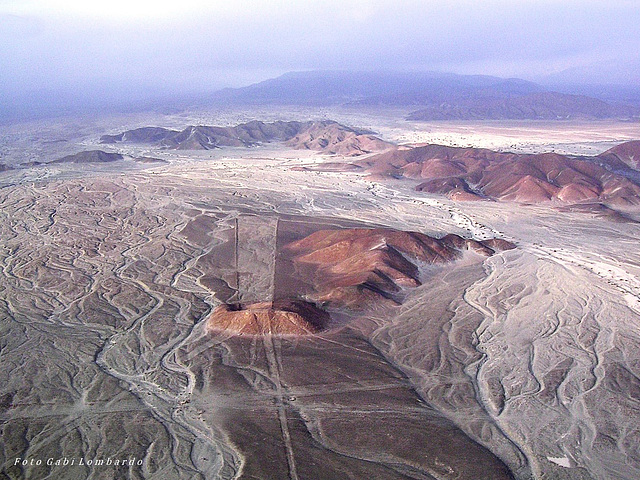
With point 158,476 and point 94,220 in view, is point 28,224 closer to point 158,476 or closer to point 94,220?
point 94,220

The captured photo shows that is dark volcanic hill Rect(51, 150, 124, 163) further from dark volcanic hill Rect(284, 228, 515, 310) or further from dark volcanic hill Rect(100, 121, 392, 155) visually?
dark volcanic hill Rect(284, 228, 515, 310)

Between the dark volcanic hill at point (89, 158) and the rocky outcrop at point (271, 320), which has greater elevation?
the rocky outcrop at point (271, 320)

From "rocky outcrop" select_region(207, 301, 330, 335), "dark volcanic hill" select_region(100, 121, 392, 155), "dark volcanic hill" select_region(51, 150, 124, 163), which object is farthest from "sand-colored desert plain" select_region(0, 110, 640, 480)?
"dark volcanic hill" select_region(100, 121, 392, 155)

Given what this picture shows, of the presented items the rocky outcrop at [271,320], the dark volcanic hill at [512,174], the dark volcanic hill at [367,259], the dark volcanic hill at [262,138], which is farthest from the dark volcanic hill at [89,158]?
the rocky outcrop at [271,320]

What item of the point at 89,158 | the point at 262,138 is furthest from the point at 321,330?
the point at 262,138

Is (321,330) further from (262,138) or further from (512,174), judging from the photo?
(262,138)

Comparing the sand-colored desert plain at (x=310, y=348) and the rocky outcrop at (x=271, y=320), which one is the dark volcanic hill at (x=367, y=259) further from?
the rocky outcrop at (x=271, y=320)
